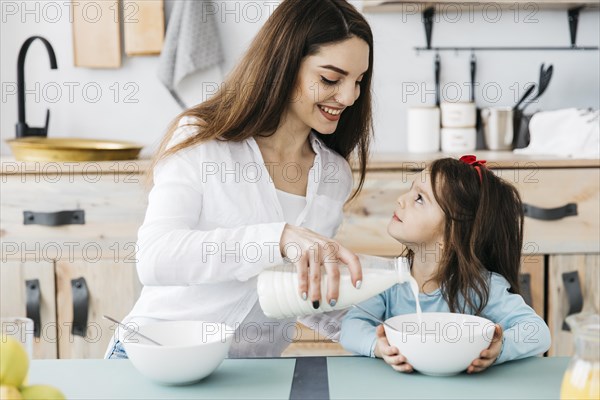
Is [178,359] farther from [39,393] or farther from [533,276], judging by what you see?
[533,276]

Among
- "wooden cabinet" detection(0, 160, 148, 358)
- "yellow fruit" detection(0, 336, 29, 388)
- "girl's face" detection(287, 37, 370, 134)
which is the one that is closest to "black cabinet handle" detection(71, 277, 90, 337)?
"wooden cabinet" detection(0, 160, 148, 358)

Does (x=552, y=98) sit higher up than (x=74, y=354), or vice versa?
(x=552, y=98)

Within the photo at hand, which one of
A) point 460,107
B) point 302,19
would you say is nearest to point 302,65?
point 302,19

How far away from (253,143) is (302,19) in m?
0.28

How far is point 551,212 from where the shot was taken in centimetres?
245

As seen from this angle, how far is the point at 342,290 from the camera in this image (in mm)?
1172

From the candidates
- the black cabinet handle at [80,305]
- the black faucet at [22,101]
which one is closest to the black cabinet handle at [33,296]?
the black cabinet handle at [80,305]

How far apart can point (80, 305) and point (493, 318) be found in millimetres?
1486

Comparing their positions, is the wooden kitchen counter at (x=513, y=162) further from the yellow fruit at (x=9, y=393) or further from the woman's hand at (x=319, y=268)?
the yellow fruit at (x=9, y=393)

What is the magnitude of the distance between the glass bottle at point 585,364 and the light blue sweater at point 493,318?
284 millimetres

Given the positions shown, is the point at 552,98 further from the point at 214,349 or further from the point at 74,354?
the point at 214,349

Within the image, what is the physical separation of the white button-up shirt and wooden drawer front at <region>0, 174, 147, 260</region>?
2.80 feet

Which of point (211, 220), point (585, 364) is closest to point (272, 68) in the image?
point (211, 220)

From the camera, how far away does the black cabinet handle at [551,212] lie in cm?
244
